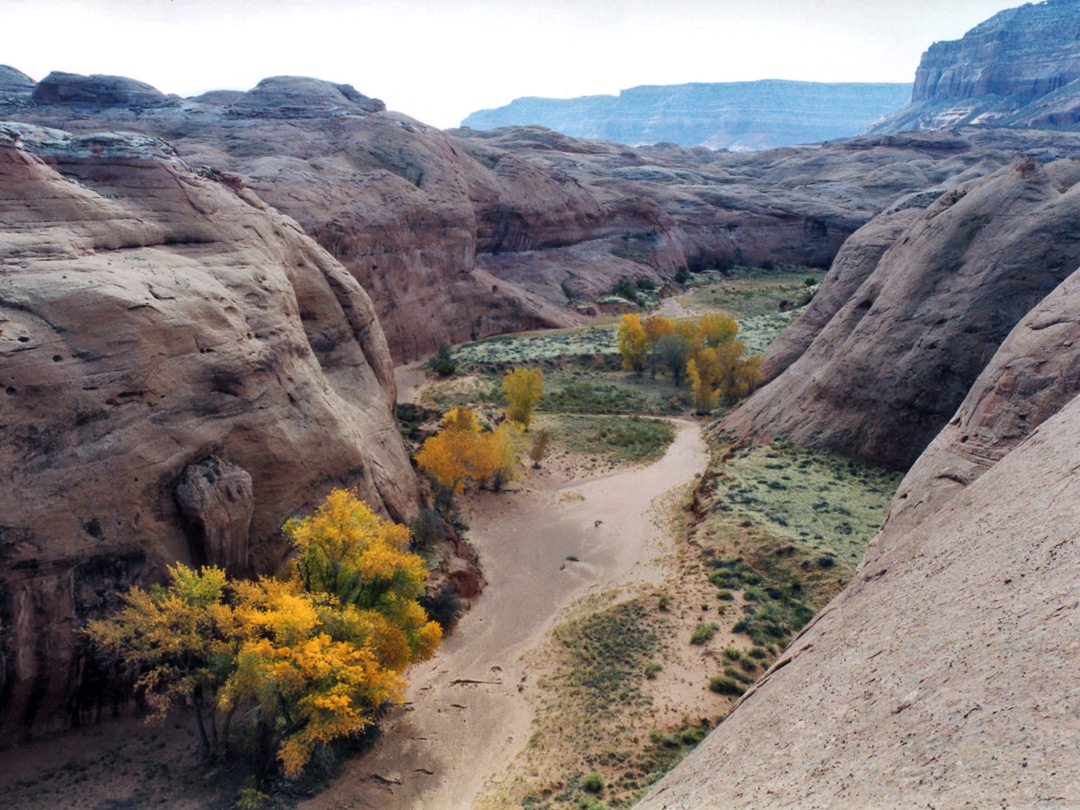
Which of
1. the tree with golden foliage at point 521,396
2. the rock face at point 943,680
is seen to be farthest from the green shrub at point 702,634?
the tree with golden foliage at point 521,396

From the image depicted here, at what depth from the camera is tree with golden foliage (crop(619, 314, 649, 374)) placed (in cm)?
5159

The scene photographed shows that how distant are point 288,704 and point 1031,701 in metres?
13.2

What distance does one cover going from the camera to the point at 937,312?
29141 millimetres

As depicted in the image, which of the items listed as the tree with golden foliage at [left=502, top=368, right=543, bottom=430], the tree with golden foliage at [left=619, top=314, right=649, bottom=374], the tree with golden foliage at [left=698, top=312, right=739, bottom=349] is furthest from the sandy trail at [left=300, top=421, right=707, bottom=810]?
the tree with golden foliage at [left=619, top=314, right=649, bottom=374]

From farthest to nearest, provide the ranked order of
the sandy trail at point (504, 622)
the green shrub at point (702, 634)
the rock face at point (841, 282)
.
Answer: the rock face at point (841, 282) → the green shrub at point (702, 634) → the sandy trail at point (504, 622)

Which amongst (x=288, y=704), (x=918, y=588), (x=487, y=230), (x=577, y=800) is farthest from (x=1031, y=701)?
(x=487, y=230)

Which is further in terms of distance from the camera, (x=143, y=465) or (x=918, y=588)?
(x=143, y=465)

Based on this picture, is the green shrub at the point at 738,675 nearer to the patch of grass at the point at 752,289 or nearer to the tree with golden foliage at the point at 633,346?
the tree with golden foliage at the point at 633,346

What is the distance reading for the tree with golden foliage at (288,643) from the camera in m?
14.3

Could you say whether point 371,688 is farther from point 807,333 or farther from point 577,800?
point 807,333

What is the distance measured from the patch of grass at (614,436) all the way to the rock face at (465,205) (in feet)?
59.0

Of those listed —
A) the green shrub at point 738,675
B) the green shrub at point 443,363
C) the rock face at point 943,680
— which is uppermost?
the rock face at point 943,680

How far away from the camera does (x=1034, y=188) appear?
2919 centimetres

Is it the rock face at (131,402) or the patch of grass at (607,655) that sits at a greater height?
the rock face at (131,402)
